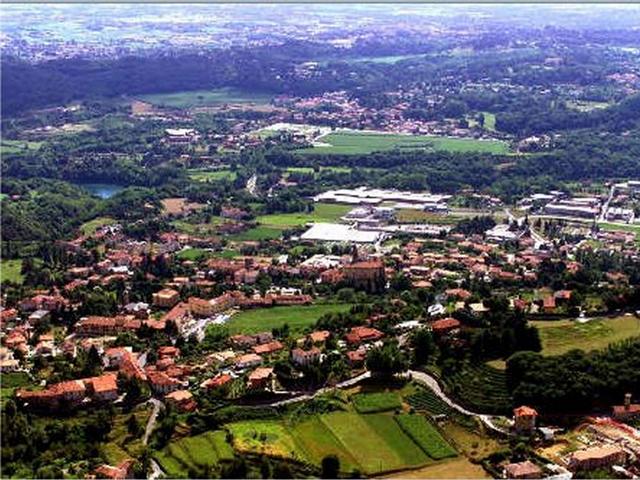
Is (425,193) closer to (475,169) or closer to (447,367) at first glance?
(475,169)

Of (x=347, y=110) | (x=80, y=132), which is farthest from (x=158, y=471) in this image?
(x=347, y=110)

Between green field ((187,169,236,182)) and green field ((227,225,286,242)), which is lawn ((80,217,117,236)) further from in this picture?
green field ((187,169,236,182))

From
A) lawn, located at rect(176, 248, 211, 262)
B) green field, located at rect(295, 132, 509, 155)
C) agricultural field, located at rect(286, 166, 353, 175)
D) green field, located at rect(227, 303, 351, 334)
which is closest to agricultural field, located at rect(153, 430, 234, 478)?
green field, located at rect(227, 303, 351, 334)

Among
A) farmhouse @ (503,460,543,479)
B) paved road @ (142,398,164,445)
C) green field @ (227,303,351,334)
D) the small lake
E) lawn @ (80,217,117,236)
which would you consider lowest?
the small lake

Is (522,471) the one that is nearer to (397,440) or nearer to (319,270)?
(397,440)

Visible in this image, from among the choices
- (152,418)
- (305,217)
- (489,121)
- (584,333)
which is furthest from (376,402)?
(489,121)

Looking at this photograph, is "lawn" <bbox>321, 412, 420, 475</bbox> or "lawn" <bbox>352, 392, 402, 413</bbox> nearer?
"lawn" <bbox>321, 412, 420, 475</bbox>
